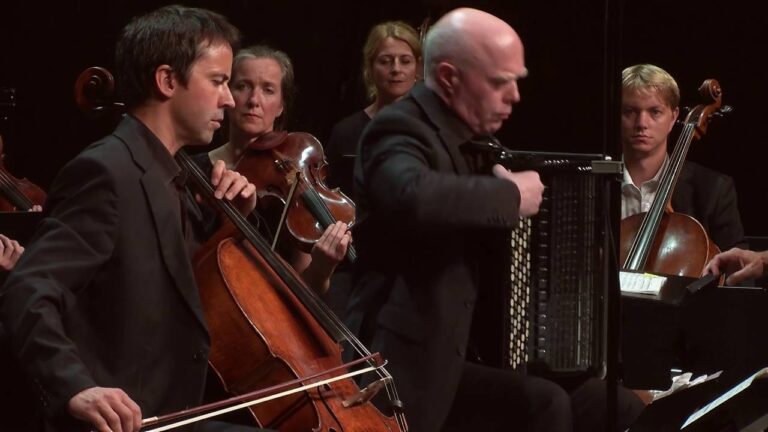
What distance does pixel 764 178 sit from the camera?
468 centimetres

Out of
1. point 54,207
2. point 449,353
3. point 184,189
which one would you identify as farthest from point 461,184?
point 54,207

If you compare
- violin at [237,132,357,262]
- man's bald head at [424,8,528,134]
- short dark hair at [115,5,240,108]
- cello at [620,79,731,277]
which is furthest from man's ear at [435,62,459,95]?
cello at [620,79,731,277]

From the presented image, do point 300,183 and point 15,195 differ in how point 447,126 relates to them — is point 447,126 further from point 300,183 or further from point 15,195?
point 15,195

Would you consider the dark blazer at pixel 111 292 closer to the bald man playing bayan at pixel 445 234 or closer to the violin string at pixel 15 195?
the bald man playing bayan at pixel 445 234

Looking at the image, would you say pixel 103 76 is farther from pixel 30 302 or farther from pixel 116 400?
pixel 116 400

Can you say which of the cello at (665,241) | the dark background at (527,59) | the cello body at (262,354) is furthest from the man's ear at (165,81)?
the dark background at (527,59)

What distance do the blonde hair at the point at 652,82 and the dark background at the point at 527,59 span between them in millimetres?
228

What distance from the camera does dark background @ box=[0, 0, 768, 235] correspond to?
13.5 ft

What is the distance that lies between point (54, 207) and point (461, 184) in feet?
2.56

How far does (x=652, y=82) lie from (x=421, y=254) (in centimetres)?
166

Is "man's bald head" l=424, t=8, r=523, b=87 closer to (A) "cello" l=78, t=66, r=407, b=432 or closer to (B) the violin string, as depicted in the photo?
(A) "cello" l=78, t=66, r=407, b=432

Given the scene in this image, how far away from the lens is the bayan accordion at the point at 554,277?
255cm

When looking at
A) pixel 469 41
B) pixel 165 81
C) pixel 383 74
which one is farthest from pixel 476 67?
pixel 383 74

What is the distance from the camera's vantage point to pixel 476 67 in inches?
99.6
